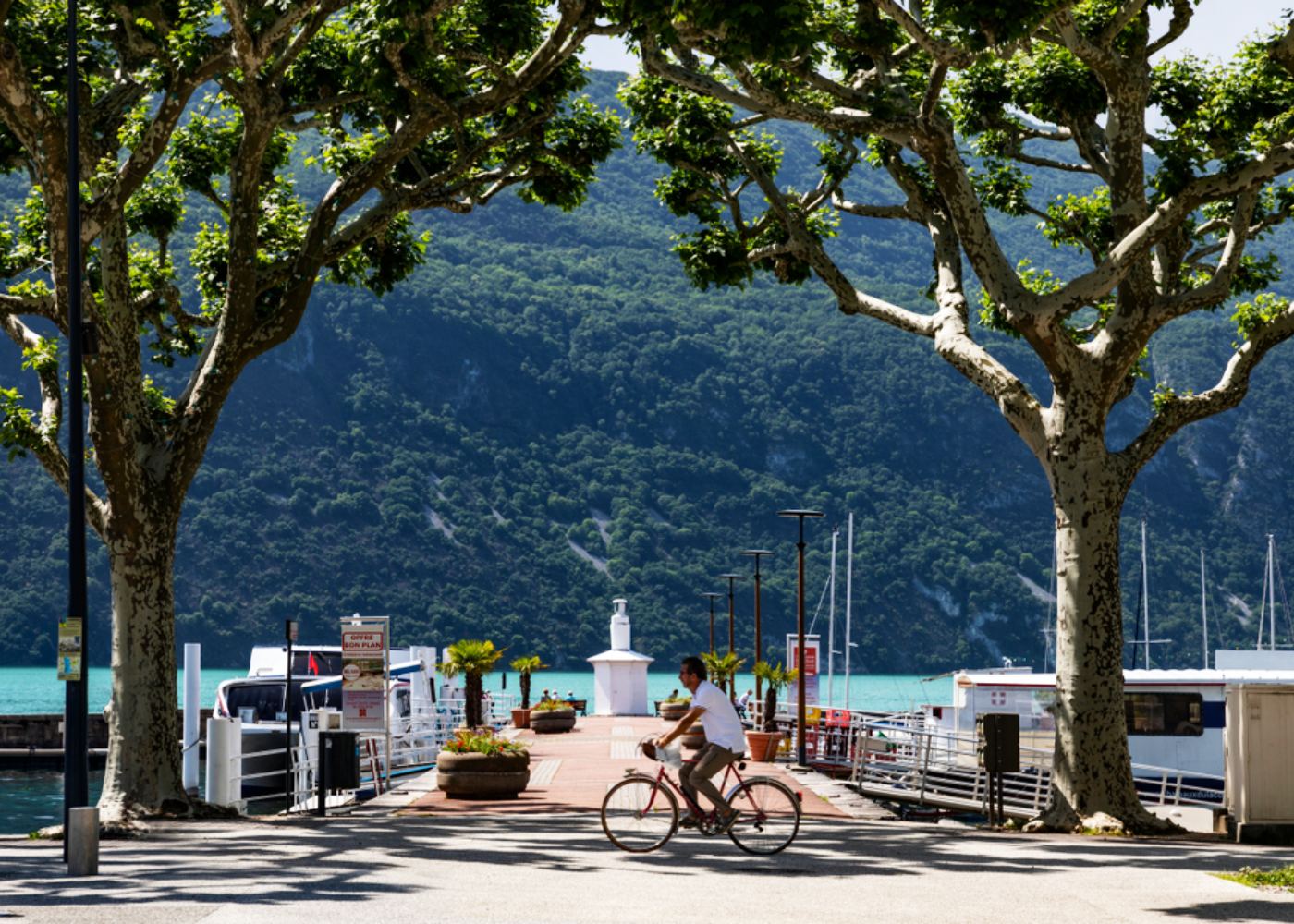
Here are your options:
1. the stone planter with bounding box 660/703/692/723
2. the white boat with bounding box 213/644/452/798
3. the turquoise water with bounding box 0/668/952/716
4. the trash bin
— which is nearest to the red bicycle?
the trash bin

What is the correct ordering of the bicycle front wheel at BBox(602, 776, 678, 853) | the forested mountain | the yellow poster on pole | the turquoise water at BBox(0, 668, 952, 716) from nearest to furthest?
the yellow poster on pole → the bicycle front wheel at BBox(602, 776, 678, 853) → the turquoise water at BBox(0, 668, 952, 716) → the forested mountain

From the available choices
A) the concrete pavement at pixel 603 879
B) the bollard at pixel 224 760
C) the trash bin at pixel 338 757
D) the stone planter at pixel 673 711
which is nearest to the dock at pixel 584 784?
the trash bin at pixel 338 757

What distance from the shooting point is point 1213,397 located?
20.9 meters

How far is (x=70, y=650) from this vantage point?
14742 millimetres

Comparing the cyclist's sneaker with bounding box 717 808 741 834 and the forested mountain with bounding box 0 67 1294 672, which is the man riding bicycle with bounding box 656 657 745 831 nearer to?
the cyclist's sneaker with bounding box 717 808 741 834

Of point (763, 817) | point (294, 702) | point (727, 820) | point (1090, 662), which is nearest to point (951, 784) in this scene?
point (1090, 662)

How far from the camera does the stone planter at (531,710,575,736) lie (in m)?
42.0

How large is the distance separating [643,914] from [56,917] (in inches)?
143

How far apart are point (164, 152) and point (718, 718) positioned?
34.5 ft

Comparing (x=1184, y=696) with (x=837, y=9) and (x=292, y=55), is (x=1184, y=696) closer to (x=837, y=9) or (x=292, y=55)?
(x=837, y=9)

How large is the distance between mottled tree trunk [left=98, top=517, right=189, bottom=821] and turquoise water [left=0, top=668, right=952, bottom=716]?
101 m

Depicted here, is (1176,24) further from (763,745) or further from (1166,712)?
(1166,712)

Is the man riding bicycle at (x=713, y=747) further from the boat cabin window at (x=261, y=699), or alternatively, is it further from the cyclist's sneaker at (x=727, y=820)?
the boat cabin window at (x=261, y=699)

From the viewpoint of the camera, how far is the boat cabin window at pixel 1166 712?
4022 cm
